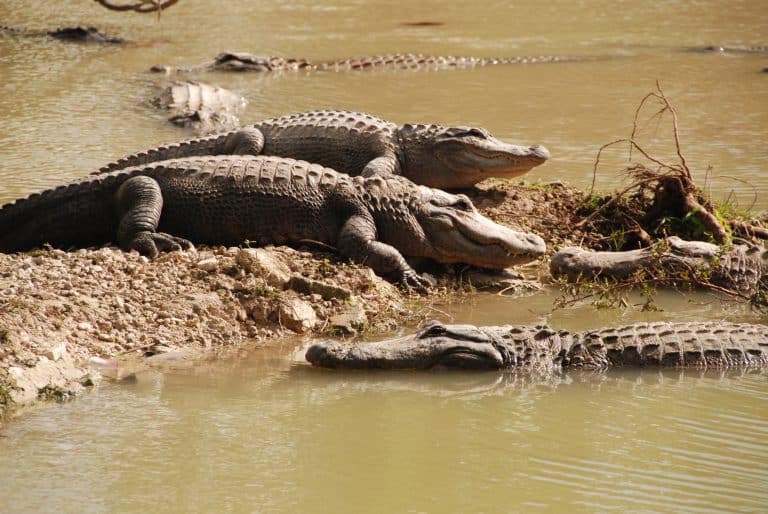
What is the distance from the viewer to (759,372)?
5922 millimetres

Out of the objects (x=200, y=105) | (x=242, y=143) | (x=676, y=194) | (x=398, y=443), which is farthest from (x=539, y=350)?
(x=200, y=105)

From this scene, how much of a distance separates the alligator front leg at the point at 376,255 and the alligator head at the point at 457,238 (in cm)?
21

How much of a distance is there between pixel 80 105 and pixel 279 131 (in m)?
5.08

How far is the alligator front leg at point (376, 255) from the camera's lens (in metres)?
7.57

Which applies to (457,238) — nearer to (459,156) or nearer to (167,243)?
(459,156)

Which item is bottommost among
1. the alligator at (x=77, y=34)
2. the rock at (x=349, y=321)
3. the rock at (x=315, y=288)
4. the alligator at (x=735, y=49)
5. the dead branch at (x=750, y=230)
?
the rock at (x=349, y=321)

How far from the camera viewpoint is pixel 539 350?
239 inches

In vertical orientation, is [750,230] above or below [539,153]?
below

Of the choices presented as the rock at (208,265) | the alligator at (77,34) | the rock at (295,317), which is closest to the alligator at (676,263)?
the rock at (295,317)

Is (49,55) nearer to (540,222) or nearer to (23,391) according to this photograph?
(540,222)

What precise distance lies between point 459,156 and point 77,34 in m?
12.1

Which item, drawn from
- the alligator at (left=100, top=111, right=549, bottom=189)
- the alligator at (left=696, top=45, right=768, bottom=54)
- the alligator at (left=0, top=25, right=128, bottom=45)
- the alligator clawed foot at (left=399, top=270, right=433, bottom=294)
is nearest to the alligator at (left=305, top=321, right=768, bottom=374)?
the alligator clawed foot at (left=399, top=270, right=433, bottom=294)

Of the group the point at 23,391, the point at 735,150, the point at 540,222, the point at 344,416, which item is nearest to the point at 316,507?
the point at 344,416

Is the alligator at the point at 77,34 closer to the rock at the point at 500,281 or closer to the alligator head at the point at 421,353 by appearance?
the rock at the point at 500,281
